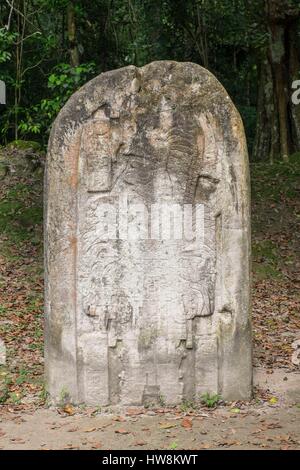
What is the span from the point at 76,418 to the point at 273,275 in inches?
242

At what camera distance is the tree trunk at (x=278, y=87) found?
16.4 metres

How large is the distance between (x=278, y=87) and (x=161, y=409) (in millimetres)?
10733

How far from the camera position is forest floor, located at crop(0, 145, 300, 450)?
22.9ft

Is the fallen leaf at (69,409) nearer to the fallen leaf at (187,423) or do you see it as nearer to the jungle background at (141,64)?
the jungle background at (141,64)

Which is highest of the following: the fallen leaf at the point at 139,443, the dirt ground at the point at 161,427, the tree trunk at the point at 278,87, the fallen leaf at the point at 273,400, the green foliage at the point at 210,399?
the tree trunk at the point at 278,87

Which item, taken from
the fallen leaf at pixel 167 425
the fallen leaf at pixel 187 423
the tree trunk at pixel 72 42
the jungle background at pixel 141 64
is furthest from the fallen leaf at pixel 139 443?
the tree trunk at pixel 72 42

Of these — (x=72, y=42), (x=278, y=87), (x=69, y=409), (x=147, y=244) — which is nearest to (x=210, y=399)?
(x=69, y=409)

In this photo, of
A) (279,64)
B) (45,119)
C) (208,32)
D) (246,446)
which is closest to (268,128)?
(279,64)

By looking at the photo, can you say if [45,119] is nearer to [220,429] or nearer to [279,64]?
[279,64]

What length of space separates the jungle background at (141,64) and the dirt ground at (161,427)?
959 millimetres

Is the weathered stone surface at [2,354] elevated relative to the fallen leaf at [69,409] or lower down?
elevated

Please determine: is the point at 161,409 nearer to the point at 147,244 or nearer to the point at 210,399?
the point at 210,399

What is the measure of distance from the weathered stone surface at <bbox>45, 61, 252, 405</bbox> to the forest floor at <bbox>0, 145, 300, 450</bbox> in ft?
1.19

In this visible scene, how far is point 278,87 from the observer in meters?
17.0
